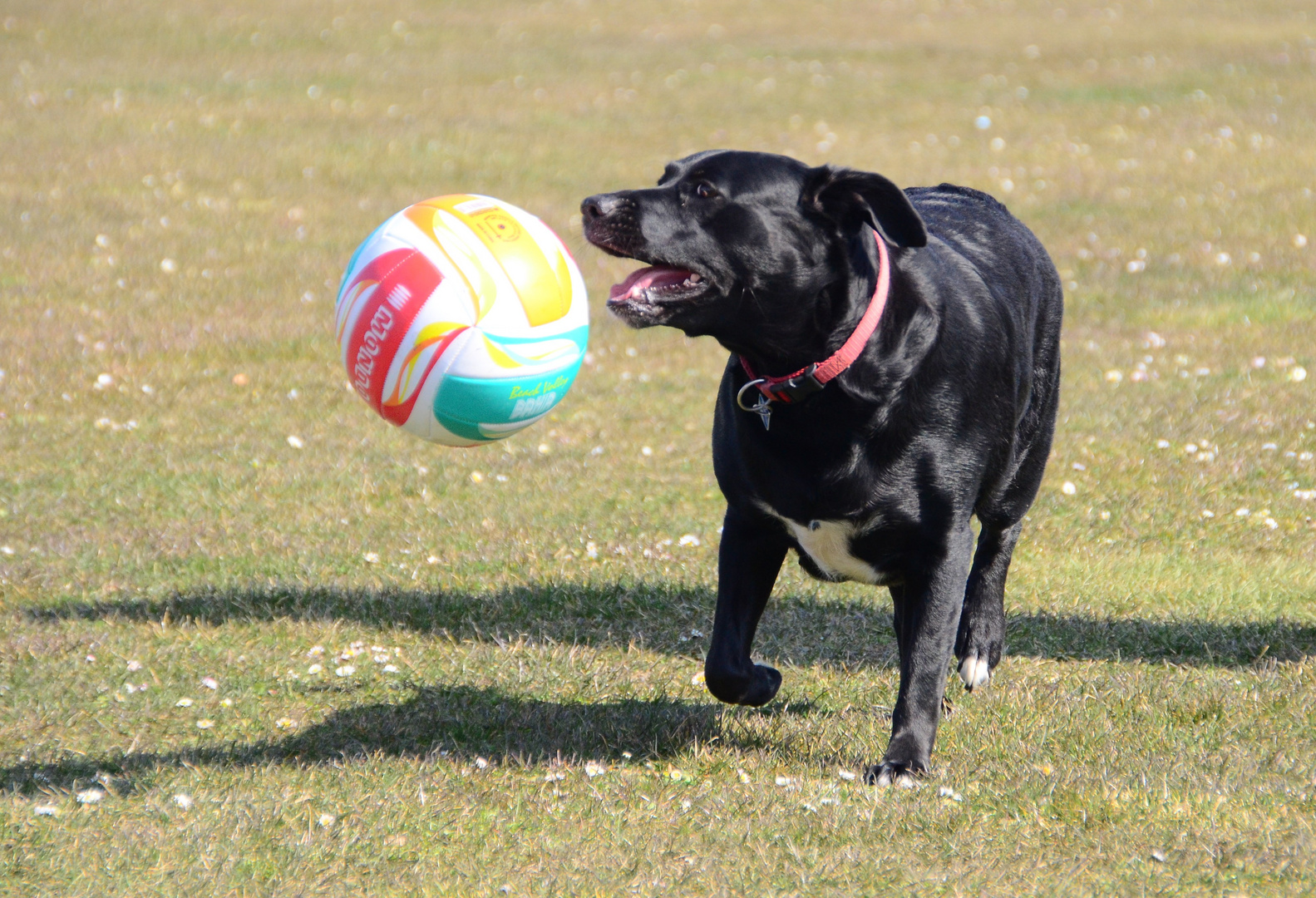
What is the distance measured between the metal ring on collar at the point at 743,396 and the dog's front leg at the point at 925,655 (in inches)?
29.0

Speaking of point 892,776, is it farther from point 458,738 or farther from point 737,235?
point 737,235

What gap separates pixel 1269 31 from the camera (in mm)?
25453

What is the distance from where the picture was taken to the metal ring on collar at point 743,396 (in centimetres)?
408

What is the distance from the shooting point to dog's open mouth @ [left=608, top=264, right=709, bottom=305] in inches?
157

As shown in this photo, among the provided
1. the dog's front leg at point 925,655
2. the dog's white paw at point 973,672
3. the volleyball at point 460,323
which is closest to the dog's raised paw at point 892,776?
the dog's front leg at point 925,655

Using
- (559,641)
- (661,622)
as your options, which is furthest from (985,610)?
(559,641)

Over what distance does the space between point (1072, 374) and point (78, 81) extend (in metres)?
14.9

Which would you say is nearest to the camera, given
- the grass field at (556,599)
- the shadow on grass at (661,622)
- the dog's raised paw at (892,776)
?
the grass field at (556,599)

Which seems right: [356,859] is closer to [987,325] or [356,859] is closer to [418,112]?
[987,325]

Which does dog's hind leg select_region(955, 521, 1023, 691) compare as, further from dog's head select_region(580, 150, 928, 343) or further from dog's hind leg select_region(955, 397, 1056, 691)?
dog's head select_region(580, 150, 928, 343)

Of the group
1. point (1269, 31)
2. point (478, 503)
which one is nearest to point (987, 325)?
point (478, 503)

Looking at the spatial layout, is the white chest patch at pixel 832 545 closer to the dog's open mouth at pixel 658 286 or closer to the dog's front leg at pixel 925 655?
the dog's front leg at pixel 925 655

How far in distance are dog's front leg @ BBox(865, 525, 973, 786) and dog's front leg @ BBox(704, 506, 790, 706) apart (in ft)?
1.54

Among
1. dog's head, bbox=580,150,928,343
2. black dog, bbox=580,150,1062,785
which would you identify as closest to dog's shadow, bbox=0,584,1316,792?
black dog, bbox=580,150,1062,785
